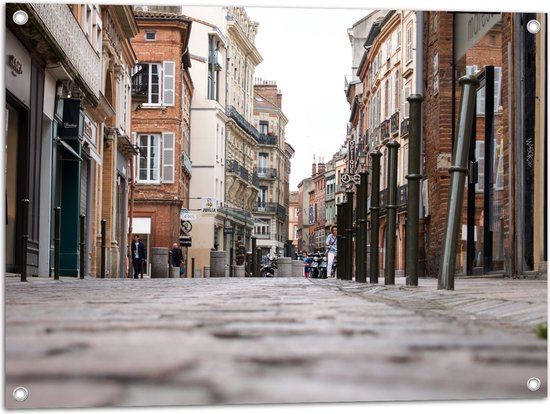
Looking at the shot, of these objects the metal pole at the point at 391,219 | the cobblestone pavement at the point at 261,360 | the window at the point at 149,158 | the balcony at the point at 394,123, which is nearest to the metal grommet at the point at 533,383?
the cobblestone pavement at the point at 261,360

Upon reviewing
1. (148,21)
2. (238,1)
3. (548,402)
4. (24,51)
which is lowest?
(548,402)

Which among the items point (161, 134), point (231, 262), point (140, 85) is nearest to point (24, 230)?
point (231, 262)

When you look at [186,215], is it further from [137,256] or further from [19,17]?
[19,17]

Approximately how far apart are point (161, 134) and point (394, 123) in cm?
2446

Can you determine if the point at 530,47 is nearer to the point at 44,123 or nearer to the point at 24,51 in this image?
the point at 24,51

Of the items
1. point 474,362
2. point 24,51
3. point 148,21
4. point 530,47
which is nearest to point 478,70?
point 530,47

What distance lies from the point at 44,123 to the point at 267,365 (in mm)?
11544

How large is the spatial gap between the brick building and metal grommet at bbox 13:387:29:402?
3157cm

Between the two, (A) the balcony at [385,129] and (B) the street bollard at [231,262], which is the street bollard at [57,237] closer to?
(A) the balcony at [385,129]

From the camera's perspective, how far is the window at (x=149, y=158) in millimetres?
37156

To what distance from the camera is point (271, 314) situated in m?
3.97

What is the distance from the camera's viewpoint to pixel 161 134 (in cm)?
3703

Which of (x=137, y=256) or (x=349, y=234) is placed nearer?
(x=349, y=234)

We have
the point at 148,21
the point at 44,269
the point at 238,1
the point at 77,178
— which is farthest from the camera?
Answer: the point at 148,21
